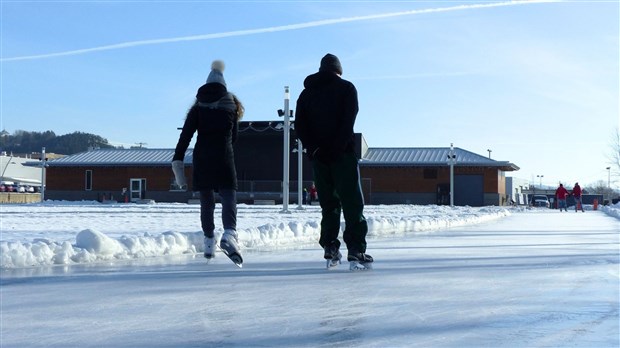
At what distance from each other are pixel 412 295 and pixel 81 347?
2.13 m

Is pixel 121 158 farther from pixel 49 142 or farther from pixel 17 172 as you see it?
pixel 49 142

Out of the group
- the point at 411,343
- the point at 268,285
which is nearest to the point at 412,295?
the point at 268,285

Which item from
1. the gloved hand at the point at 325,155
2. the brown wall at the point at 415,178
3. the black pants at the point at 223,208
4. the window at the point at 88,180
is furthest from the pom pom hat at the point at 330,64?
the window at the point at 88,180

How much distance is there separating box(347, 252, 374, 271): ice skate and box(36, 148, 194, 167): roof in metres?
54.2

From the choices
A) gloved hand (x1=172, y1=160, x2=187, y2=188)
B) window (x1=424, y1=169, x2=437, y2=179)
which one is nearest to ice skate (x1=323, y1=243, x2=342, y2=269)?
gloved hand (x1=172, y1=160, x2=187, y2=188)

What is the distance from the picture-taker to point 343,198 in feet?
19.3

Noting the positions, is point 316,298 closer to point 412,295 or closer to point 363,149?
point 412,295

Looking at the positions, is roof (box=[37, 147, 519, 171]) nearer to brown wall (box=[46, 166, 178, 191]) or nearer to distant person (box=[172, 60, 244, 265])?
brown wall (box=[46, 166, 178, 191])

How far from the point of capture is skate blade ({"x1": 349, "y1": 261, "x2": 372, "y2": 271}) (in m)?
5.84

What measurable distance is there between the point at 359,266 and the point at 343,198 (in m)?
0.58

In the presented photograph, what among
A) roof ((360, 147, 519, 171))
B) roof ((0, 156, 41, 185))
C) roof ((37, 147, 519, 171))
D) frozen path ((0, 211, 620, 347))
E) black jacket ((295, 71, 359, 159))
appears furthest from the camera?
roof ((0, 156, 41, 185))

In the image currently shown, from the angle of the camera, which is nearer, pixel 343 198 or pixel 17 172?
pixel 343 198

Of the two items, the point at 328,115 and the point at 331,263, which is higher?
the point at 328,115

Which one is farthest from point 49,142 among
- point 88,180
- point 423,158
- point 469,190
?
point 469,190
